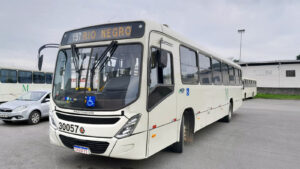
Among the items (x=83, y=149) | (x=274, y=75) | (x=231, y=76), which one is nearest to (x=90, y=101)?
(x=83, y=149)

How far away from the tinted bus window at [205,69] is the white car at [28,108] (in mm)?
7267

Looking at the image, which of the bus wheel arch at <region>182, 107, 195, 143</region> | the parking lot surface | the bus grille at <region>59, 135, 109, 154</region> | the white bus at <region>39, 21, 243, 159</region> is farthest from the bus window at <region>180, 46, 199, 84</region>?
Answer: the bus grille at <region>59, 135, 109, 154</region>

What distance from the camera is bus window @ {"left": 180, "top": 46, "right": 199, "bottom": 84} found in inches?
215

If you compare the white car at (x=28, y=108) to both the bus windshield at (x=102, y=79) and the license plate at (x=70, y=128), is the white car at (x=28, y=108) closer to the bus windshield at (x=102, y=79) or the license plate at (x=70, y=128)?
the bus windshield at (x=102, y=79)

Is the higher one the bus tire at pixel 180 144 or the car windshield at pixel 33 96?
the car windshield at pixel 33 96

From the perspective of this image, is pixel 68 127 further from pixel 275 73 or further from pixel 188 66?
pixel 275 73

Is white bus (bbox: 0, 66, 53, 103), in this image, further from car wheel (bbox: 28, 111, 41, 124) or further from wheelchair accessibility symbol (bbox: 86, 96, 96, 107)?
wheelchair accessibility symbol (bbox: 86, 96, 96, 107)

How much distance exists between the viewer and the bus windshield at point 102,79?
12.4ft

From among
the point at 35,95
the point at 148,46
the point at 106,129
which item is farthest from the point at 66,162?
the point at 35,95

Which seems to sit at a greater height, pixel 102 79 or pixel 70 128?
pixel 102 79

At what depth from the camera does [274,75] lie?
40250 millimetres

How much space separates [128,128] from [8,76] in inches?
626

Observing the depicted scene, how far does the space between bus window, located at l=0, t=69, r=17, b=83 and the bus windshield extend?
14.3 metres

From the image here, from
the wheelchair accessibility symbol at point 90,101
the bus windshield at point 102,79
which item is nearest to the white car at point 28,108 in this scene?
the bus windshield at point 102,79
